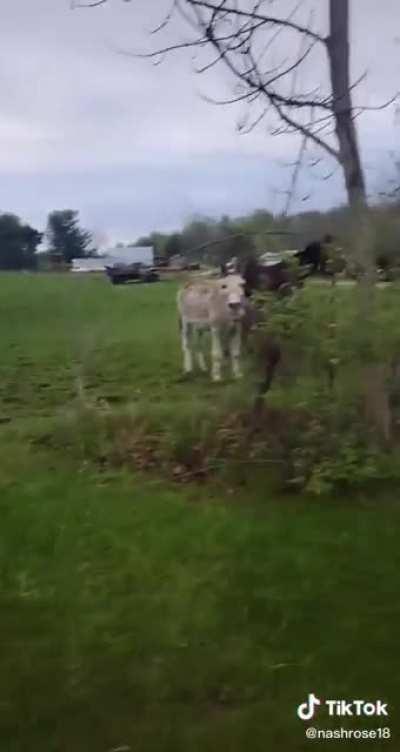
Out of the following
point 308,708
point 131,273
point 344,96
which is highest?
point 344,96

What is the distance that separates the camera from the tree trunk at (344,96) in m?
8.84

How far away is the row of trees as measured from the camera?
934cm

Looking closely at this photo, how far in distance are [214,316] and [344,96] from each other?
86.0 inches

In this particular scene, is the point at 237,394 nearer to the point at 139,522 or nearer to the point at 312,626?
the point at 139,522

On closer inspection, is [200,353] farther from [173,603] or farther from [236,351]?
[173,603]

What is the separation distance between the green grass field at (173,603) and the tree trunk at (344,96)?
6.30ft

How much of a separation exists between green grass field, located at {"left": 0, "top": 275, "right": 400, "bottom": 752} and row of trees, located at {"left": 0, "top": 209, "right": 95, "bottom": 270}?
157mm

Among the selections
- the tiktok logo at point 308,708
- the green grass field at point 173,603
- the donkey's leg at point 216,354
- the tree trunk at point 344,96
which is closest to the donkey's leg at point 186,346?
the donkey's leg at point 216,354

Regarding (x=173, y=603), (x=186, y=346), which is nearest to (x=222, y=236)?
(x=186, y=346)

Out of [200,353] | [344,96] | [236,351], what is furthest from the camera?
[200,353]

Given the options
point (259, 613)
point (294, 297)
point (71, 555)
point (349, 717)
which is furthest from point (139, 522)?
point (349, 717)

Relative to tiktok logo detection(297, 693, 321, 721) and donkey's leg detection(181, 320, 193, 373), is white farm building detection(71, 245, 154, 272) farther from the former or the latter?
tiktok logo detection(297, 693, 321, 721)

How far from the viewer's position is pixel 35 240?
371 inches

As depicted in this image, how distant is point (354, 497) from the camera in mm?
7715
